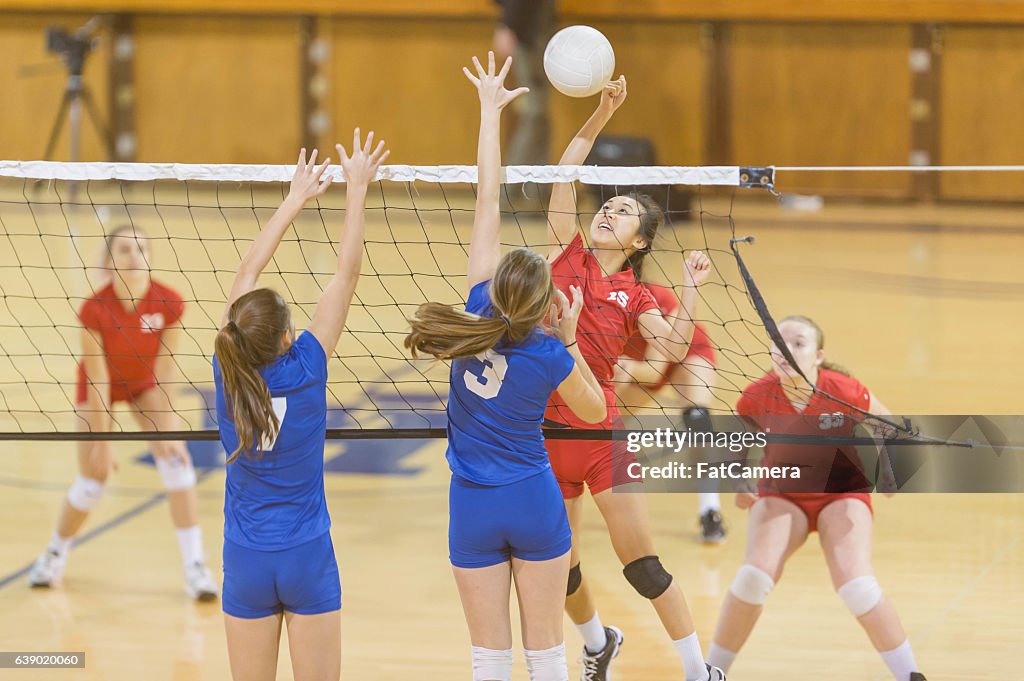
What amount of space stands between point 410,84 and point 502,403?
13006 millimetres

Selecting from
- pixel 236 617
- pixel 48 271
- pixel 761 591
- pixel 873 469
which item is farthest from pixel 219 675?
pixel 48 271

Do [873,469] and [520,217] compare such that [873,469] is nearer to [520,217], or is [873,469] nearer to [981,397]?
[981,397]

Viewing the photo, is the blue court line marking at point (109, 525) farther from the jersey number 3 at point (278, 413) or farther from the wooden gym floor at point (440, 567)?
the jersey number 3 at point (278, 413)

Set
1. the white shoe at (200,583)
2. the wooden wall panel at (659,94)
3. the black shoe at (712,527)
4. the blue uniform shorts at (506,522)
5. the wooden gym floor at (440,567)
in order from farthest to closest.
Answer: the wooden wall panel at (659,94)
the black shoe at (712,527)
the white shoe at (200,583)
the wooden gym floor at (440,567)
the blue uniform shorts at (506,522)

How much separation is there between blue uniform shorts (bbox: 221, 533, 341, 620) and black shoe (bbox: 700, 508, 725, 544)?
2879 millimetres

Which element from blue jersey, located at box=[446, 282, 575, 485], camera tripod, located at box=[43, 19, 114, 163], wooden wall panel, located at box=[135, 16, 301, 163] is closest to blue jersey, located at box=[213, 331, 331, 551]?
blue jersey, located at box=[446, 282, 575, 485]

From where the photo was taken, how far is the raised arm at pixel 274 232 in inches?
145

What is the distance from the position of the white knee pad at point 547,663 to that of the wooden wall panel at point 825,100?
12.5 meters

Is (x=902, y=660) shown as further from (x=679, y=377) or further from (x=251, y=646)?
(x=679, y=377)

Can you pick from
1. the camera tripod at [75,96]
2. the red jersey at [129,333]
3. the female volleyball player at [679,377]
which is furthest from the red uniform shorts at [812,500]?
the camera tripod at [75,96]

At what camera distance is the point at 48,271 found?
12188 mm

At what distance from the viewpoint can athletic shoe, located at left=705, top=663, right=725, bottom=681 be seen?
171 inches

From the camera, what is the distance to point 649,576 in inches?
169

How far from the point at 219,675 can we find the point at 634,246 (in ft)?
7.03
